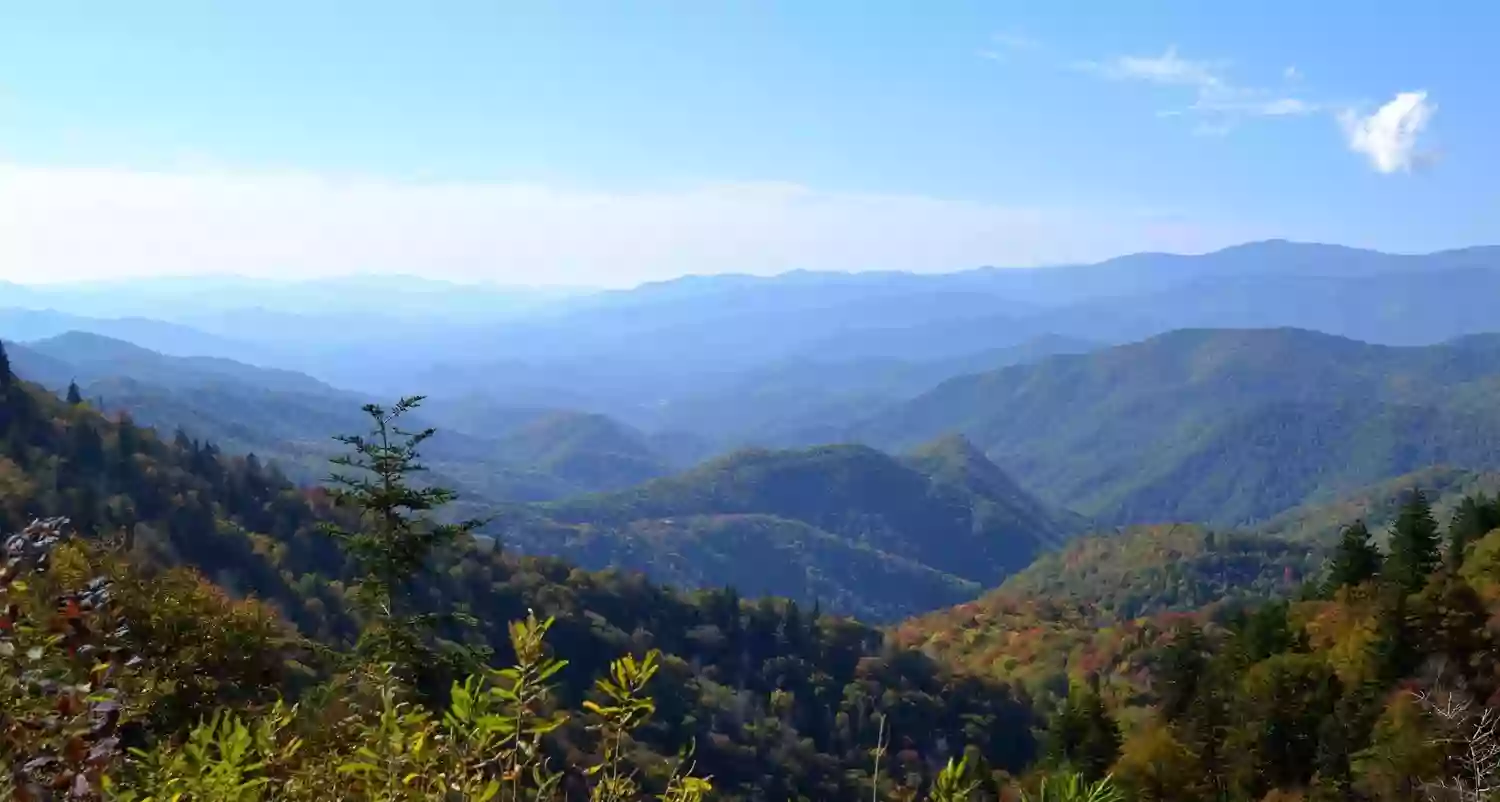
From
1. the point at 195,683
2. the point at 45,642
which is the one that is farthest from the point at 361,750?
the point at 195,683

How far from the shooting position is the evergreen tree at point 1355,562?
48781 mm

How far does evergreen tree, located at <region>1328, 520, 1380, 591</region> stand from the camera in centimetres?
4878

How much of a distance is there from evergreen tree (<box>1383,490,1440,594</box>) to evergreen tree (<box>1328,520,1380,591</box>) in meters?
4.29

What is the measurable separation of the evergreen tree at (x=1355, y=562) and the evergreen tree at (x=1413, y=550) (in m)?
4.29

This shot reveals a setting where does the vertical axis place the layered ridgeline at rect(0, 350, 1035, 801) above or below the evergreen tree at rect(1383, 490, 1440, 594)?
below

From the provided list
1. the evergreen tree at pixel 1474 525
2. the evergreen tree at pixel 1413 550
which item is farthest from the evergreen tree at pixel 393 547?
the evergreen tree at pixel 1474 525

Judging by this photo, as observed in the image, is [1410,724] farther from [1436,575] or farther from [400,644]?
[400,644]

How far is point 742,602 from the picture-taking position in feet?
407

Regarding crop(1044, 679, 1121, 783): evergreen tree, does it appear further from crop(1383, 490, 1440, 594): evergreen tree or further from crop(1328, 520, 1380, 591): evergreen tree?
crop(1328, 520, 1380, 591): evergreen tree

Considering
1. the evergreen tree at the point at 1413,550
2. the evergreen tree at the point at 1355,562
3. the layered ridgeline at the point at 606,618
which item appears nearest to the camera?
the evergreen tree at the point at 1413,550

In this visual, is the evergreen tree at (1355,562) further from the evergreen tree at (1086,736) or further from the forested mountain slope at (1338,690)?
the evergreen tree at (1086,736)

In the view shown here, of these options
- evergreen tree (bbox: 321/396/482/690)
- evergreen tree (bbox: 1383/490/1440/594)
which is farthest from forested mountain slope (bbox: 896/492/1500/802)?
A: evergreen tree (bbox: 321/396/482/690)

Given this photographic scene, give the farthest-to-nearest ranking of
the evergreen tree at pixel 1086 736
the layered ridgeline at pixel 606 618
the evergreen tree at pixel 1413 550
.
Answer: the layered ridgeline at pixel 606 618, the evergreen tree at pixel 1413 550, the evergreen tree at pixel 1086 736

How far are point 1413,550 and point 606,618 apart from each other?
3186 inches
